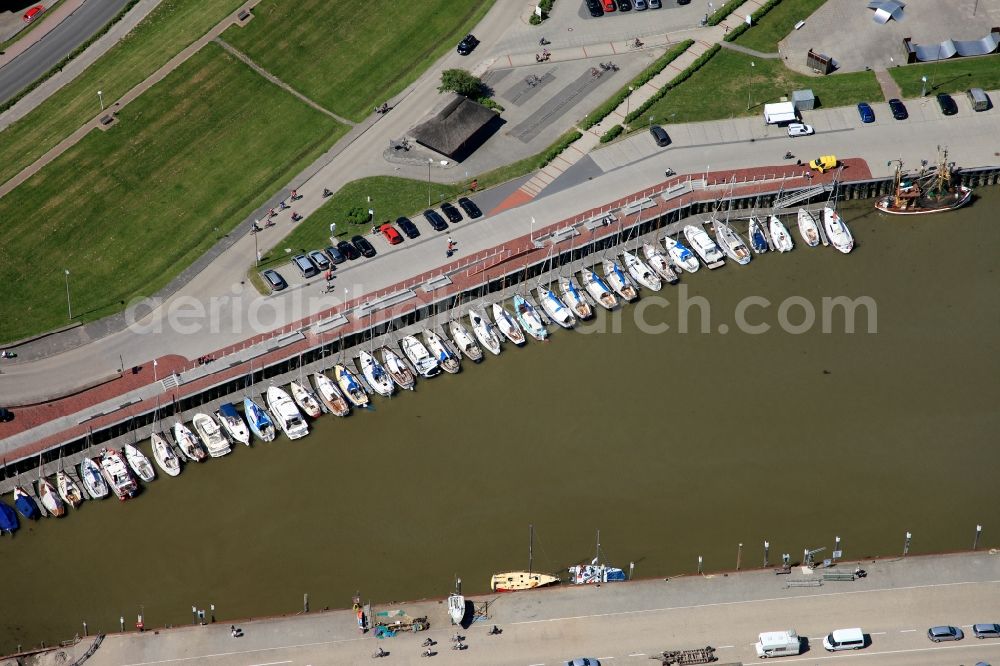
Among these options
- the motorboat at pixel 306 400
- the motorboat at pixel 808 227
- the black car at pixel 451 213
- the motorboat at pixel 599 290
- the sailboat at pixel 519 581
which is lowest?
the sailboat at pixel 519 581

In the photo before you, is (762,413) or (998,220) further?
(998,220)

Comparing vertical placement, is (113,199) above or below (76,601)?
above

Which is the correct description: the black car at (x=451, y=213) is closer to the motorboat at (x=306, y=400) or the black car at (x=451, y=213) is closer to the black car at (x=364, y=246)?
the black car at (x=364, y=246)

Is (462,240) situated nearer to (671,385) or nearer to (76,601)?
(671,385)

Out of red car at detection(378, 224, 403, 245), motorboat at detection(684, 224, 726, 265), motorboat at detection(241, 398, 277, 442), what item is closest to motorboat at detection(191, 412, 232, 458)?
motorboat at detection(241, 398, 277, 442)

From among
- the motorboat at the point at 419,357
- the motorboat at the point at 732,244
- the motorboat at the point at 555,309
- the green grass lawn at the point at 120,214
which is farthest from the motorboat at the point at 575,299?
the green grass lawn at the point at 120,214

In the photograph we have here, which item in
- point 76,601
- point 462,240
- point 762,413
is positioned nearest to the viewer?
point 76,601

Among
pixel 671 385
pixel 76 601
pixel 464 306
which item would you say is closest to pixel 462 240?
pixel 464 306

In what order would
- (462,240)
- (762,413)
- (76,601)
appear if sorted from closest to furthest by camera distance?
(76,601) < (762,413) < (462,240)
